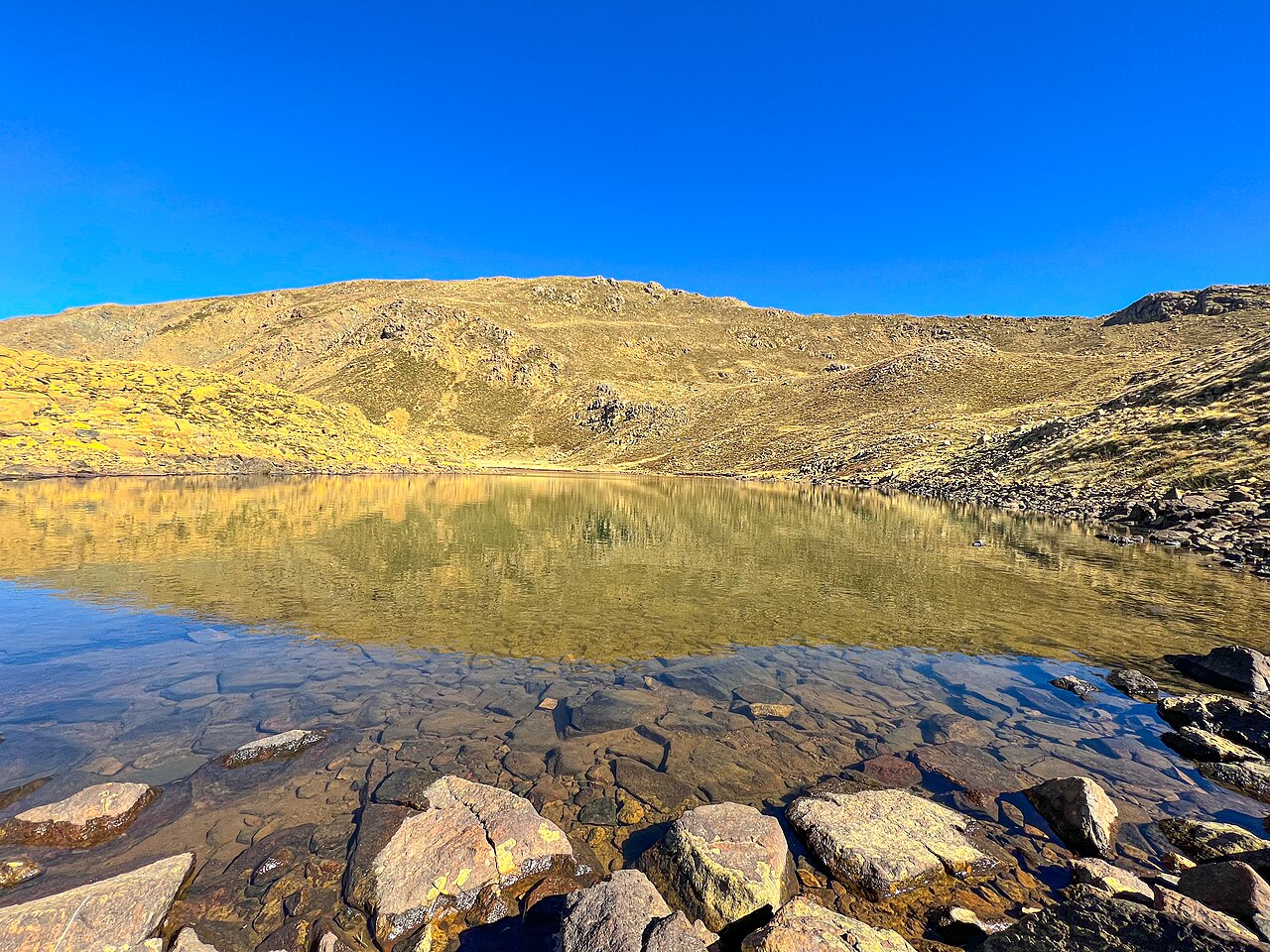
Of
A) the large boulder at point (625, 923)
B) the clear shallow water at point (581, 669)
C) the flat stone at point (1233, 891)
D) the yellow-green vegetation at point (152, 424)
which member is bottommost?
the clear shallow water at point (581, 669)

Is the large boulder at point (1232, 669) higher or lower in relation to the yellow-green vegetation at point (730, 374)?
lower

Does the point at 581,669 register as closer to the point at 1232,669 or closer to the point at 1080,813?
the point at 1080,813

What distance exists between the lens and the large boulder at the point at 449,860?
440 centimetres

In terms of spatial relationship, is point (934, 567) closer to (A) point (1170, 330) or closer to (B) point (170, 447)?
(B) point (170, 447)

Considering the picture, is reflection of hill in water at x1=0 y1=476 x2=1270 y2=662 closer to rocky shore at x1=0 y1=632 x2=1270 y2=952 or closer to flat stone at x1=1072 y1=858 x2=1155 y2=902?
rocky shore at x1=0 y1=632 x2=1270 y2=952

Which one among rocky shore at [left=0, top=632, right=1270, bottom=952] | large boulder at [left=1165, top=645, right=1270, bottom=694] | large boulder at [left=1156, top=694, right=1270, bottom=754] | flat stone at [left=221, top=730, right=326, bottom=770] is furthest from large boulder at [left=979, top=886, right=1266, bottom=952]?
large boulder at [left=1165, top=645, right=1270, bottom=694]

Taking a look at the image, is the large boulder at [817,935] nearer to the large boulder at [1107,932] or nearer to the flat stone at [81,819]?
the large boulder at [1107,932]

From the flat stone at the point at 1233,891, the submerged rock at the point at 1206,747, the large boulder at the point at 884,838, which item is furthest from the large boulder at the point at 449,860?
the submerged rock at the point at 1206,747

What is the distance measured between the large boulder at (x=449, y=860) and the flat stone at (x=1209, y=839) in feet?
20.2

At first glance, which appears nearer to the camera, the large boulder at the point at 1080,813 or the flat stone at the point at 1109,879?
the flat stone at the point at 1109,879

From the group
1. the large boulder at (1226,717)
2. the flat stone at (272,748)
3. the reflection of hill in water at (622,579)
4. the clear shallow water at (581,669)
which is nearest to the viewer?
the clear shallow water at (581,669)

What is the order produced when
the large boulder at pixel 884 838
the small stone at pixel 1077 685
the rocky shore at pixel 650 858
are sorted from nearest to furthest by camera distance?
1. the rocky shore at pixel 650 858
2. the large boulder at pixel 884 838
3. the small stone at pixel 1077 685

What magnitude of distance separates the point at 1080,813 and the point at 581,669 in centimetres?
702

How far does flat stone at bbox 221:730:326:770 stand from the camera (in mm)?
6543
